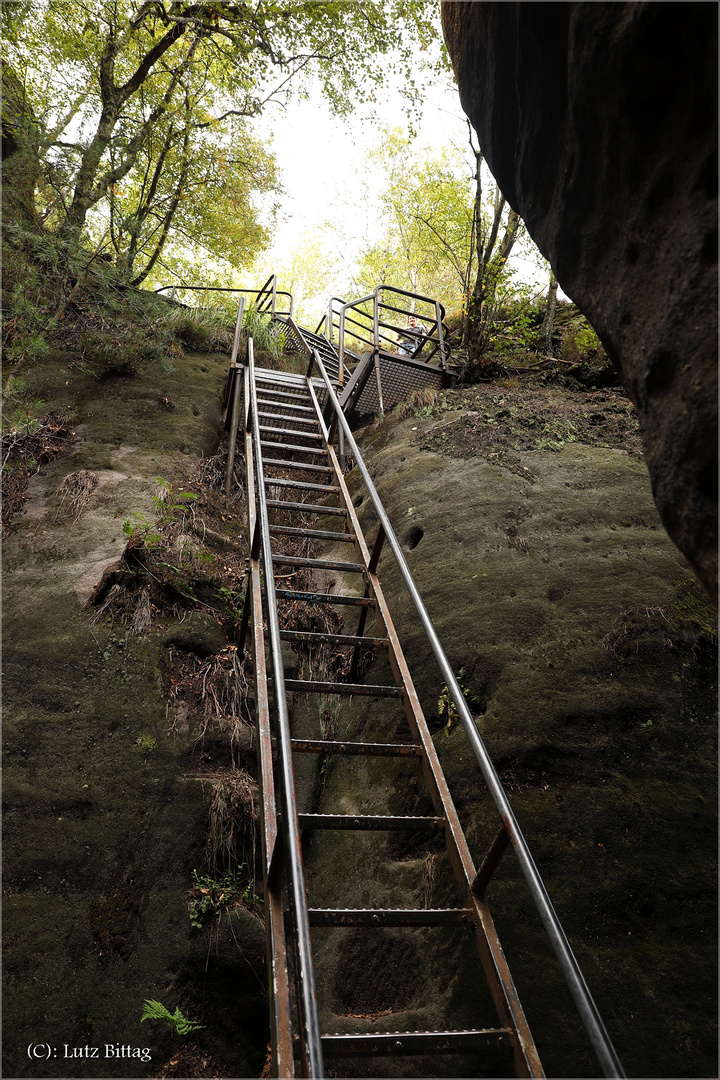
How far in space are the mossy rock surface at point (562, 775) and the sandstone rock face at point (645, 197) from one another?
186cm

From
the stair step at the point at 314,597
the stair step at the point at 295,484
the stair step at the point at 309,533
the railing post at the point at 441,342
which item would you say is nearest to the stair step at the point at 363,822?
the stair step at the point at 314,597

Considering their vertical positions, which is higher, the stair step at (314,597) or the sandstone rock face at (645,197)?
the sandstone rock face at (645,197)

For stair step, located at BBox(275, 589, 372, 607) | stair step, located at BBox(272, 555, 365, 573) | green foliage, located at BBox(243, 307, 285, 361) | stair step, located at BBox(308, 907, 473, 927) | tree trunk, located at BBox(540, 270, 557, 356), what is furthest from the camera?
green foliage, located at BBox(243, 307, 285, 361)

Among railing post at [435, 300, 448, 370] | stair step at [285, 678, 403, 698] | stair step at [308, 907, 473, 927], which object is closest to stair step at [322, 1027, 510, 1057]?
stair step at [308, 907, 473, 927]

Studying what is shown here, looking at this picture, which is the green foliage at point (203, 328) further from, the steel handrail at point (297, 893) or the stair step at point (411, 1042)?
the stair step at point (411, 1042)

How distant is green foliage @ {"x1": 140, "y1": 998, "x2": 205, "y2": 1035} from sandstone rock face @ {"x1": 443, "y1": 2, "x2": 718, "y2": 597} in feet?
11.1

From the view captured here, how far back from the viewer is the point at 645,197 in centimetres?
196

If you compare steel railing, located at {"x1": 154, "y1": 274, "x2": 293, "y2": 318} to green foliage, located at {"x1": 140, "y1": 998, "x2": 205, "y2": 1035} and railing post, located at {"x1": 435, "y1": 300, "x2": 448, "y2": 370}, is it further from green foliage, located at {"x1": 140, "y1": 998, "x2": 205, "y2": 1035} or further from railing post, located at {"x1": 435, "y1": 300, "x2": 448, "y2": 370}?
green foliage, located at {"x1": 140, "y1": 998, "x2": 205, "y2": 1035}

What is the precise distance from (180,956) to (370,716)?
6.21 ft

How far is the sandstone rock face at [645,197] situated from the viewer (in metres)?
1.68

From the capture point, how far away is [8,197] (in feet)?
20.8

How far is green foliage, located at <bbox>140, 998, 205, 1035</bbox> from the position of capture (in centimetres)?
310

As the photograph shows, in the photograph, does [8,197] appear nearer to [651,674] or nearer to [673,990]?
[651,674]

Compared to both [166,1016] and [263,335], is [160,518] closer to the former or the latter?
[166,1016]
